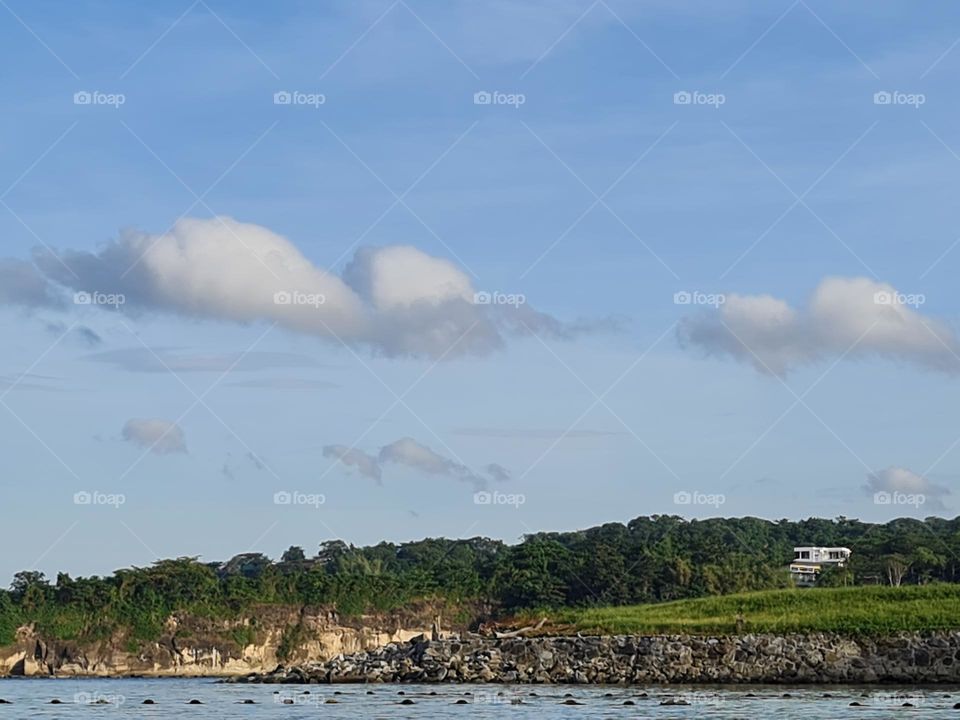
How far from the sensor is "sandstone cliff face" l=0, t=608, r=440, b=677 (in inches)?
3797

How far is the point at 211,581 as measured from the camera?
101688 mm

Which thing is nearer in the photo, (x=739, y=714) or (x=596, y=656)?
(x=739, y=714)

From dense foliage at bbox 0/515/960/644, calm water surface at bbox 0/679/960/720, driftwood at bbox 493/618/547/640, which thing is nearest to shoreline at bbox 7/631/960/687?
driftwood at bbox 493/618/547/640

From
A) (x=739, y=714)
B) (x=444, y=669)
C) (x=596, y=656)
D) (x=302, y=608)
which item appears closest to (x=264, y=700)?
(x=444, y=669)

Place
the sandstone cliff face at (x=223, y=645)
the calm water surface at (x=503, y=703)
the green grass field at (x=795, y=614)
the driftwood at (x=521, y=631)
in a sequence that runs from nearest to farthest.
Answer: the calm water surface at (x=503, y=703) < the green grass field at (x=795, y=614) < the driftwood at (x=521, y=631) < the sandstone cliff face at (x=223, y=645)

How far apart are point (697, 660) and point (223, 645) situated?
4674 centimetres

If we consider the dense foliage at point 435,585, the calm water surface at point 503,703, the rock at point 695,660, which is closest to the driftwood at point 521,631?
the rock at point 695,660

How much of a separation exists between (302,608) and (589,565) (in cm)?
1914

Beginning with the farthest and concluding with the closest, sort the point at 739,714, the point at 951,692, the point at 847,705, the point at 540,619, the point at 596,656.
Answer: the point at 540,619 < the point at 596,656 < the point at 951,692 < the point at 847,705 < the point at 739,714

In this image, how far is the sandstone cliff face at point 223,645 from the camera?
96.4m

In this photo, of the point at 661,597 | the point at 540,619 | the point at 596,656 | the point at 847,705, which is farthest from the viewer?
the point at 661,597

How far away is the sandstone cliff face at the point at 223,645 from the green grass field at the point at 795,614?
101 ft

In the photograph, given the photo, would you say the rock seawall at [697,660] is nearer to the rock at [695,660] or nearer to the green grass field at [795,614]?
the rock at [695,660]

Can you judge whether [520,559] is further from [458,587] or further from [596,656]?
[596,656]
